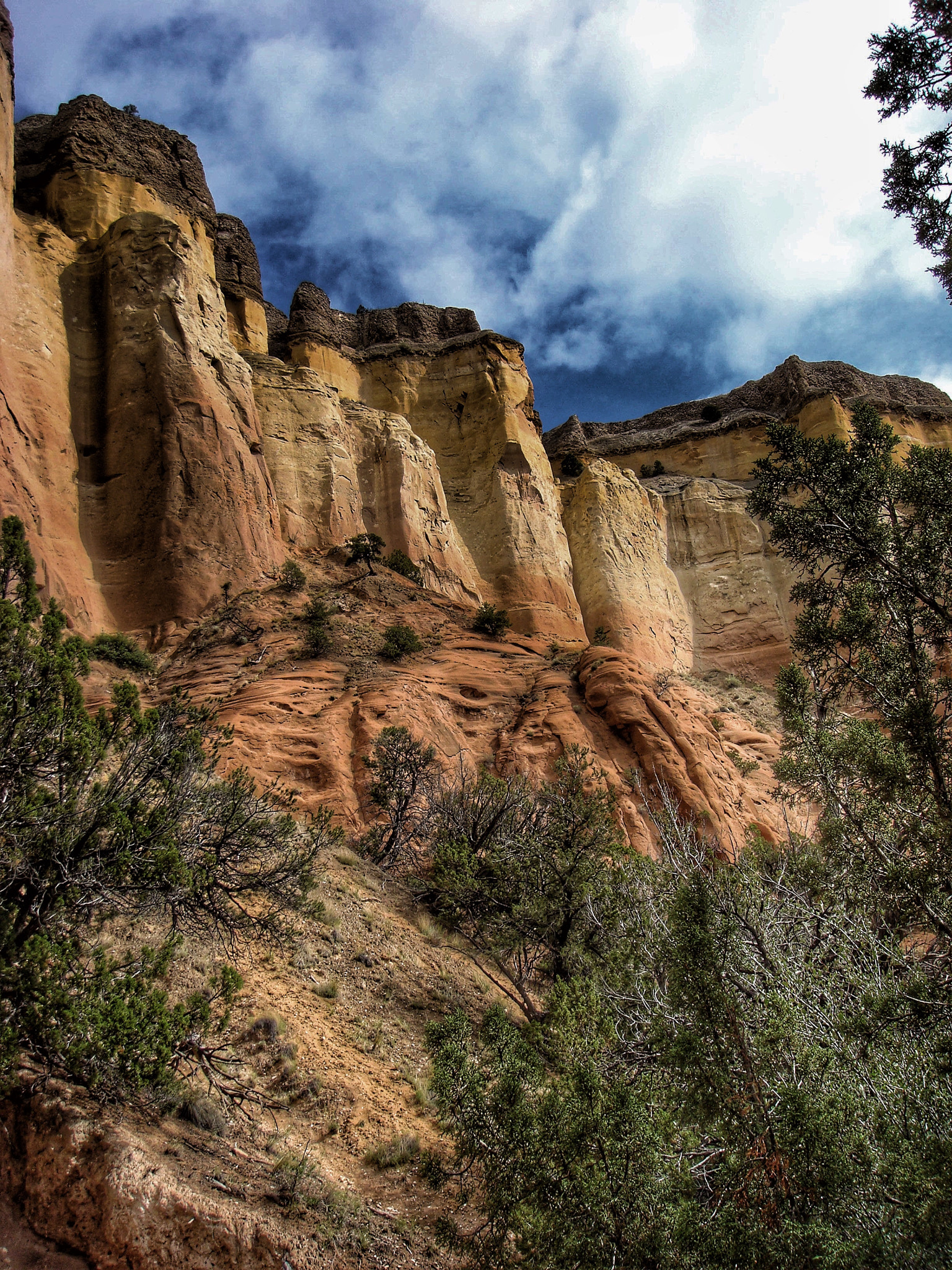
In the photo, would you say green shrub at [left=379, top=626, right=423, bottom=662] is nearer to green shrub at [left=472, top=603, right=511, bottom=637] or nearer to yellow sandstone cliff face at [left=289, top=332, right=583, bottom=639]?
green shrub at [left=472, top=603, right=511, bottom=637]

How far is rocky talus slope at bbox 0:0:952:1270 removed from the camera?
5.40 metres

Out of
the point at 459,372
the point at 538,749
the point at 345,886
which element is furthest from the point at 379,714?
the point at 459,372

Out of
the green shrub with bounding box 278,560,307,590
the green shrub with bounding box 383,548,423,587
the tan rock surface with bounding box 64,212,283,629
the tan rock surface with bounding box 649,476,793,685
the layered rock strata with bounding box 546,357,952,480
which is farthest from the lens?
the layered rock strata with bounding box 546,357,952,480

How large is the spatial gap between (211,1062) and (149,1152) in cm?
→ 117

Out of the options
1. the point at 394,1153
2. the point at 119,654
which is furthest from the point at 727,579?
the point at 394,1153

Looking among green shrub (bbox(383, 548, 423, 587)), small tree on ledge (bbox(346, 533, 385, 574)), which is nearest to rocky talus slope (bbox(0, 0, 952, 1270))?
small tree on ledge (bbox(346, 533, 385, 574))

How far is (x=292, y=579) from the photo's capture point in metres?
22.7

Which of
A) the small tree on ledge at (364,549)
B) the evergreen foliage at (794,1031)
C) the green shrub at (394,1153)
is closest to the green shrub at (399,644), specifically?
the small tree on ledge at (364,549)

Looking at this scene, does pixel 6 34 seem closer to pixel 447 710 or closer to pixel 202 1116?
pixel 447 710

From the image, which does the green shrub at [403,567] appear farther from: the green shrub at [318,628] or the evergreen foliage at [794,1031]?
the evergreen foliage at [794,1031]

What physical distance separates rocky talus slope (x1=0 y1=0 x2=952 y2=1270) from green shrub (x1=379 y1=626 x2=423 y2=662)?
1.31 ft

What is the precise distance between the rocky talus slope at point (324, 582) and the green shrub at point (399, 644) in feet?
1.31

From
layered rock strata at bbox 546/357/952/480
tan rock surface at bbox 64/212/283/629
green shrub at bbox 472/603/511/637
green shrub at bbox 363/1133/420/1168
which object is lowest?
green shrub at bbox 363/1133/420/1168

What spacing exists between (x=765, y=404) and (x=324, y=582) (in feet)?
111
